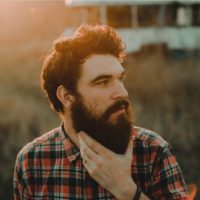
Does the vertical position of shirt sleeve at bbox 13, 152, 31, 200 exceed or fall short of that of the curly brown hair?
it falls short

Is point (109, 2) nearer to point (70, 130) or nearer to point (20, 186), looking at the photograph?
point (70, 130)

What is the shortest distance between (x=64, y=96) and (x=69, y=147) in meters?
0.29

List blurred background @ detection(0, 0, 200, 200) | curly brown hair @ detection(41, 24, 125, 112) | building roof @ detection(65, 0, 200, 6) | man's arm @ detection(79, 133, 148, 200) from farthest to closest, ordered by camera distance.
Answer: building roof @ detection(65, 0, 200, 6)
blurred background @ detection(0, 0, 200, 200)
curly brown hair @ detection(41, 24, 125, 112)
man's arm @ detection(79, 133, 148, 200)

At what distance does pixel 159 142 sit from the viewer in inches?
94.3

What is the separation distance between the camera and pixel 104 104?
2363 mm

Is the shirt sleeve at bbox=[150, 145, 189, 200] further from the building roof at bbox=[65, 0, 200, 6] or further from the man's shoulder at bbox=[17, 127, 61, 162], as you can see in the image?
the building roof at bbox=[65, 0, 200, 6]

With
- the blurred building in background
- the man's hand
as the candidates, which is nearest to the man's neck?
the man's hand

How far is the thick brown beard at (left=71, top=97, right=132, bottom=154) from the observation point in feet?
7.51

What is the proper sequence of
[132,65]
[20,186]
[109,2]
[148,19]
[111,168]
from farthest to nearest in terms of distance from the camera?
[148,19] < [109,2] < [132,65] < [20,186] < [111,168]

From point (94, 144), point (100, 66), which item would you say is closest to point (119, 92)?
point (100, 66)

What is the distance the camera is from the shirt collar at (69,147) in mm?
2477

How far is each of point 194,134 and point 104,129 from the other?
732cm

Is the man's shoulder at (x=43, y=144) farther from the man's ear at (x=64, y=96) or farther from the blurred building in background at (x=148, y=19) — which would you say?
the blurred building in background at (x=148, y=19)

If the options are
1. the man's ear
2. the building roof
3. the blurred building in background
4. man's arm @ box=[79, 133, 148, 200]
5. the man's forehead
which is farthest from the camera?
A: the building roof
